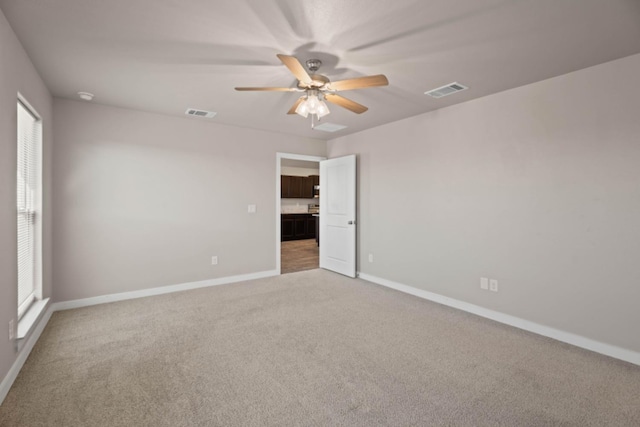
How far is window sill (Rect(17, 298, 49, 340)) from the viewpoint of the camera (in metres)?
2.44

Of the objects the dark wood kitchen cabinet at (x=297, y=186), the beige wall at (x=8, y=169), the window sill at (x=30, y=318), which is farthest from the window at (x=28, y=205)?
the dark wood kitchen cabinet at (x=297, y=186)

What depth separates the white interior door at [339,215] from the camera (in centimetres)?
513

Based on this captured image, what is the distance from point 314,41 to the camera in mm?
2270

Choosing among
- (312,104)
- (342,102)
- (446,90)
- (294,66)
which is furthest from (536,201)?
(294,66)

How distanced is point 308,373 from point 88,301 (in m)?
3.08

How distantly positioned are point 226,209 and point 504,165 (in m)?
3.73

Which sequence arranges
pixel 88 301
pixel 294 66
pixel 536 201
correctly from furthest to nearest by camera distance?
pixel 88 301, pixel 536 201, pixel 294 66

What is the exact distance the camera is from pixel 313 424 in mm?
1781

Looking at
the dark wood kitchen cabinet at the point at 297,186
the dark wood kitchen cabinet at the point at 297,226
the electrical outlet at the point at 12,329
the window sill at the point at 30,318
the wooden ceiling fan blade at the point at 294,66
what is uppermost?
the wooden ceiling fan blade at the point at 294,66

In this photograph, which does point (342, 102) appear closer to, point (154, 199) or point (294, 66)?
point (294, 66)

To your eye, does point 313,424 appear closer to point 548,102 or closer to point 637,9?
point 637,9

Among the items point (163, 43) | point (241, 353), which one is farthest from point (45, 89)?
A: point (241, 353)

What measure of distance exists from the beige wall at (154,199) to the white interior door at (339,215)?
985 mm

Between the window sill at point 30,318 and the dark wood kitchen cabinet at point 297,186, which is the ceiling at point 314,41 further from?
the dark wood kitchen cabinet at point 297,186
